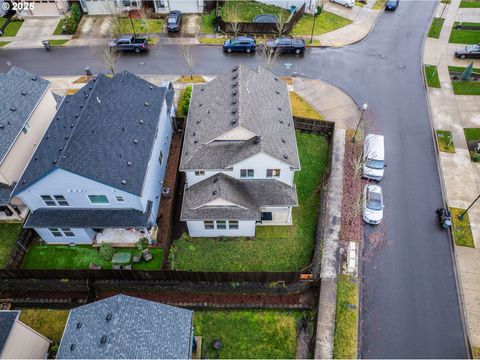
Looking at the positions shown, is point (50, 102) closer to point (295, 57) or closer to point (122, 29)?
point (122, 29)

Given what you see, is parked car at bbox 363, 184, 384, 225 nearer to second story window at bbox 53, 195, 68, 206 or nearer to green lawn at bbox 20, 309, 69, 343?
second story window at bbox 53, 195, 68, 206

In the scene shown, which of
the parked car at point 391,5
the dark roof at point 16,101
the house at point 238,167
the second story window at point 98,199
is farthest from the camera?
the parked car at point 391,5

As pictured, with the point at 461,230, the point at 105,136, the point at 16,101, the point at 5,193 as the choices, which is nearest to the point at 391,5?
the point at 461,230

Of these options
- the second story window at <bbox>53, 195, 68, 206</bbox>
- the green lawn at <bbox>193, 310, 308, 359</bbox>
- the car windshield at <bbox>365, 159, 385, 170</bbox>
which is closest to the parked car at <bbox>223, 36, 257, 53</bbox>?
the car windshield at <bbox>365, 159, 385, 170</bbox>

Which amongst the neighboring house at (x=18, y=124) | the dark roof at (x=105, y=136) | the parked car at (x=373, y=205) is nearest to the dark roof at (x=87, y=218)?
the dark roof at (x=105, y=136)

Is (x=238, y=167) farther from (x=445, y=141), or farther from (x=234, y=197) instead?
(x=445, y=141)

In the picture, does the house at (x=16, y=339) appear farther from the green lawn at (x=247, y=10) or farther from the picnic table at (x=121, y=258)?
the green lawn at (x=247, y=10)
